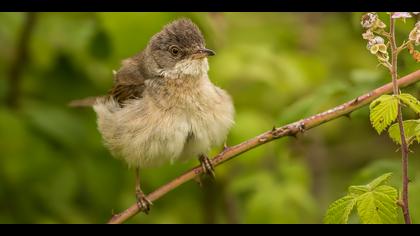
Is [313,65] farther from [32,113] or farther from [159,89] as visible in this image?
[32,113]

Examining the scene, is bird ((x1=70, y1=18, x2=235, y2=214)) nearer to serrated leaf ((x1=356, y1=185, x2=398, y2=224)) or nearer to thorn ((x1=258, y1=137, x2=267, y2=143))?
thorn ((x1=258, y1=137, x2=267, y2=143))

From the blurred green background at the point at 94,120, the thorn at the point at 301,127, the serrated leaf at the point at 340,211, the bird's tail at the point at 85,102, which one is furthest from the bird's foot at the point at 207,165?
the serrated leaf at the point at 340,211

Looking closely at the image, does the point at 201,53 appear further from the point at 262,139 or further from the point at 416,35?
the point at 416,35

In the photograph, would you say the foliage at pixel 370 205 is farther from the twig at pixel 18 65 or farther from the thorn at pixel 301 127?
the twig at pixel 18 65

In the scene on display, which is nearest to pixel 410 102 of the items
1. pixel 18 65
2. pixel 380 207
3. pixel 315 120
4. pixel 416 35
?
pixel 416 35

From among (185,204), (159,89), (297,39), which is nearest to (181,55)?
(159,89)

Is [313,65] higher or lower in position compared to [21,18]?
lower
